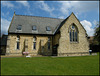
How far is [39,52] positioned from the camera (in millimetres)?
25641

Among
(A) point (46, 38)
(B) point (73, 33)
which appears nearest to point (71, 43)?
(B) point (73, 33)

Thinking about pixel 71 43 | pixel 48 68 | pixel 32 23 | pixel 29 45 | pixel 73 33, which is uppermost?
pixel 32 23

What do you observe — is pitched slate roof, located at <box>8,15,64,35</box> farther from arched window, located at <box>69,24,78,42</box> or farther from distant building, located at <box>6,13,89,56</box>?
arched window, located at <box>69,24,78,42</box>

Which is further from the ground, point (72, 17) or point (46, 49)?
point (72, 17)

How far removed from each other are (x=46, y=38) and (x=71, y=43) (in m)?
8.04

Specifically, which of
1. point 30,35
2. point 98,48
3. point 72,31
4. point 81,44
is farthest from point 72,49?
point 98,48

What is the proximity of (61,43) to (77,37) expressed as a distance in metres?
5.84

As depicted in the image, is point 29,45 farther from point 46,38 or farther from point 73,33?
point 73,33

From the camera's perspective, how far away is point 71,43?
24000 mm

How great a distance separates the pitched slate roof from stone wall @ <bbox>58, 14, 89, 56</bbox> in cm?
531

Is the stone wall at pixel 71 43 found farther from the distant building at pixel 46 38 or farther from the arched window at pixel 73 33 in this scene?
the arched window at pixel 73 33

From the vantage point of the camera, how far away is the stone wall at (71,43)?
A: 23.1m

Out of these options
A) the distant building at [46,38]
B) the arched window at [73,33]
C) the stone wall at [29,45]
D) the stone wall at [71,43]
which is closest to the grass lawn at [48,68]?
the distant building at [46,38]

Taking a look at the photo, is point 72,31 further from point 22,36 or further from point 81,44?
point 22,36
